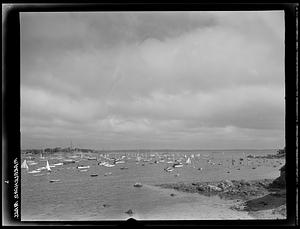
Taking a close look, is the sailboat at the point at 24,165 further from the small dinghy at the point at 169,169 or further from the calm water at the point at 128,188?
the small dinghy at the point at 169,169

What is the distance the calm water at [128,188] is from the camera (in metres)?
1.81

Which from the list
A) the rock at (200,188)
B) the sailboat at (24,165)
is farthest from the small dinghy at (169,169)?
the sailboat at (24,165)

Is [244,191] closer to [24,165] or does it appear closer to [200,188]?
[200,188]

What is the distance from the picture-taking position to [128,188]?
186 cm

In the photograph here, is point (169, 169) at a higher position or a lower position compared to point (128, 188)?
higher

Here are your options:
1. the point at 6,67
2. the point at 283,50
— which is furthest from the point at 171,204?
the point at 6,67

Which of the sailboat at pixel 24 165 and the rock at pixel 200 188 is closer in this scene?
the sailboat at pixel 24 165

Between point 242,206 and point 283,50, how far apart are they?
911 mm

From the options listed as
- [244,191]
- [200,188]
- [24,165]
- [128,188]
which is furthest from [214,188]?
[24,165]

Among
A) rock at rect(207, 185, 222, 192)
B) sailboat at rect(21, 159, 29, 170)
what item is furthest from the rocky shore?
sailboat at rect(21, 159, 29, 170)

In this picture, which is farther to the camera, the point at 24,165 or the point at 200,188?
the point at 200,188

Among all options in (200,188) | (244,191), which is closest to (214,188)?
(200,188)

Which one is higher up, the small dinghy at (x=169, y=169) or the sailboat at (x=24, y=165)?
the sailboat at (x=24, y=165)

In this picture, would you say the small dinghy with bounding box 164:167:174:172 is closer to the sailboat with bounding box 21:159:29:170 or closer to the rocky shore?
the rocky shore
